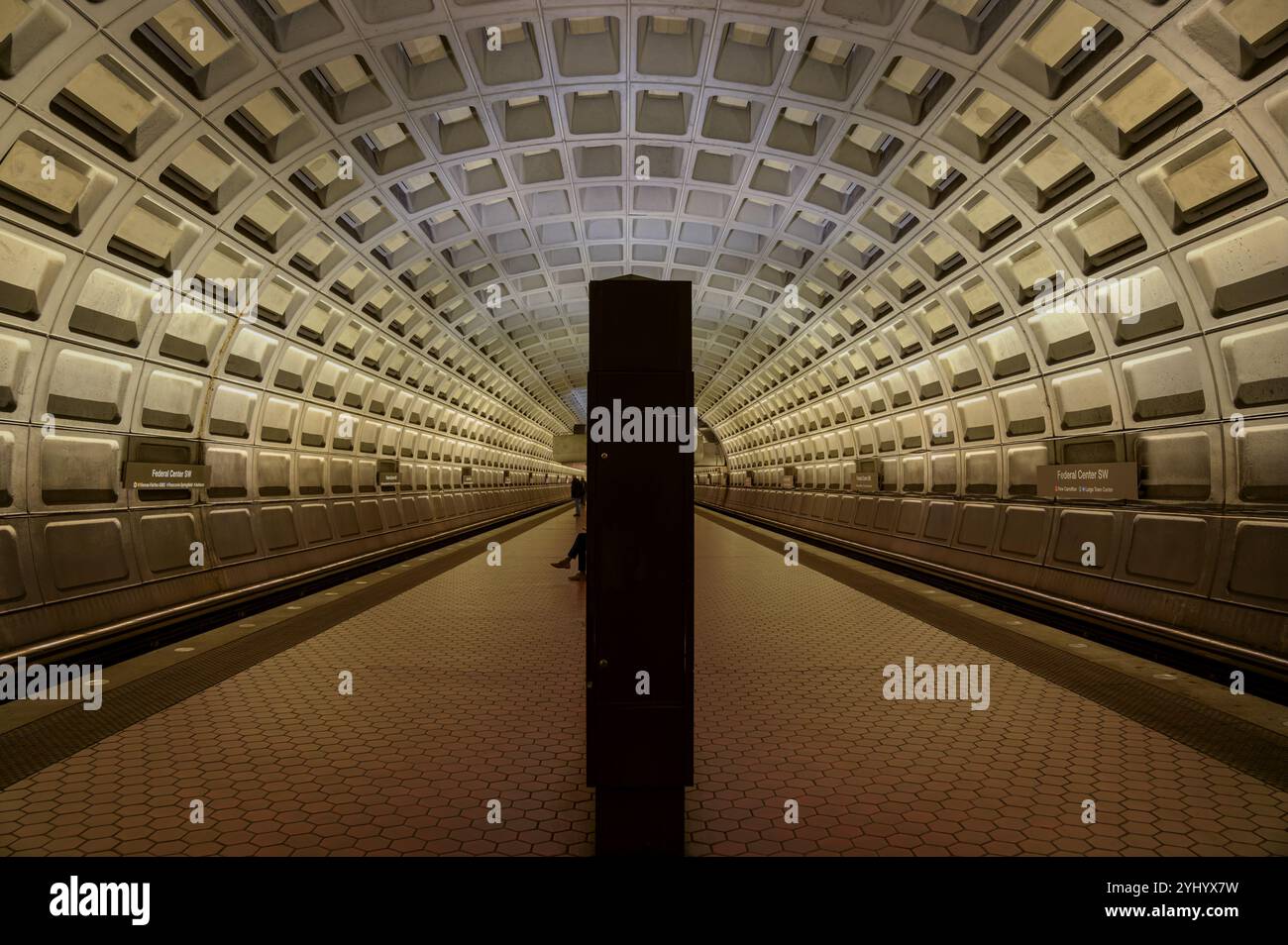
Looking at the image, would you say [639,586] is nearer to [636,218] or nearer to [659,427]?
[659,427]

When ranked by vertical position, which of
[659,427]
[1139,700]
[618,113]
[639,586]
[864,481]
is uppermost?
[618,113]

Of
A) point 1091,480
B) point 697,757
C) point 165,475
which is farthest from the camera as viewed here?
point 1091,480

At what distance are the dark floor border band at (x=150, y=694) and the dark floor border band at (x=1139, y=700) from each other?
7810 millimetres

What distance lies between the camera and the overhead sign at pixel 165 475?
8.41m

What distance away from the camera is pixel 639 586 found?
3.27 m

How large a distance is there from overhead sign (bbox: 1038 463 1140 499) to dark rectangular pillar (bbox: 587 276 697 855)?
801 cm

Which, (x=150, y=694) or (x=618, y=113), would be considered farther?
(x=618, y=113)

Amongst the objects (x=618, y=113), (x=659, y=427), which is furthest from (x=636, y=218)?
(x=659, y=427)

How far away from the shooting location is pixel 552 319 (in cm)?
2356

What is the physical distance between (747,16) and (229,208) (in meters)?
7.35

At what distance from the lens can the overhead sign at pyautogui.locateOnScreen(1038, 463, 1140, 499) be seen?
848 cm

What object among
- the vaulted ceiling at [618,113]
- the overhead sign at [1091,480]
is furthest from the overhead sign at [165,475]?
the overhead sign at [1091,480]

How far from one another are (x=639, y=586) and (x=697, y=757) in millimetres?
1758

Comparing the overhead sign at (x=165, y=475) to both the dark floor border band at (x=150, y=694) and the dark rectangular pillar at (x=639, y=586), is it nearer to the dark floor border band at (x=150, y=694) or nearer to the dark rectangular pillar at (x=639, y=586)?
the dark floor border band at (x=150, y=694)
